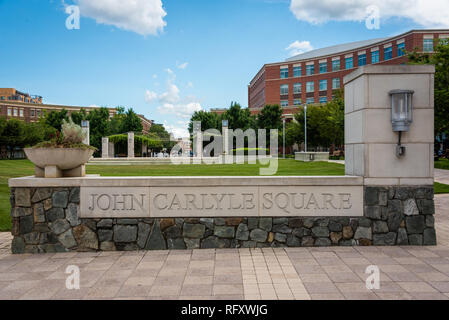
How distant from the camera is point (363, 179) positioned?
5.81 metres

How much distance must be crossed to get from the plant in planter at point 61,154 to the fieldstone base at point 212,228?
1.31 feet

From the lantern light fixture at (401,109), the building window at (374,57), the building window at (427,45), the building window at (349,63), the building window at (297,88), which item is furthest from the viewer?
the building window at (297,88)

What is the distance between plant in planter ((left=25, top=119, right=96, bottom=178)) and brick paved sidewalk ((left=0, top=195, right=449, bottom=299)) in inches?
57.6

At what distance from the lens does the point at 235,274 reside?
4555 mm

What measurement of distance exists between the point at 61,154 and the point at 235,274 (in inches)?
143

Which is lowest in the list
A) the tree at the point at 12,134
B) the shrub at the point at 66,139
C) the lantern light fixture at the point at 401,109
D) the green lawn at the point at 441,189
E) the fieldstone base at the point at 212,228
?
the green lawn at the point at 441,189

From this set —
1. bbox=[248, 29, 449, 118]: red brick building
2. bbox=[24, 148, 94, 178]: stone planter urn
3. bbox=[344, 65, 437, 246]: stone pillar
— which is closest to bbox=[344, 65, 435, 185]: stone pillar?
bbox=[344, 65, 437, 246]: stone pillar

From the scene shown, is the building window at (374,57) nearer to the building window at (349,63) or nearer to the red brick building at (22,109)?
the building window at (349,63)

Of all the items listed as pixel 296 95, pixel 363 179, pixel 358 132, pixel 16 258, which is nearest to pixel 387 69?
pixel 358 132

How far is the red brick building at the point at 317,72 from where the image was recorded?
5559 centimetres

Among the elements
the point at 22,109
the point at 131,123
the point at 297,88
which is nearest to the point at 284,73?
the point at 297,88

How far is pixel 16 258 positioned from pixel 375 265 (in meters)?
5.70

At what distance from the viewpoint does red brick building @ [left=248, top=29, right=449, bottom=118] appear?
5559cm

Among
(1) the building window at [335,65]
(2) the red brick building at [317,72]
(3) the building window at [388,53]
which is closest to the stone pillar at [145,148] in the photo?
Result: (2) the red brick building at [317,72]
